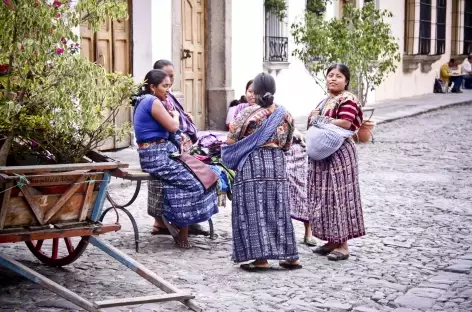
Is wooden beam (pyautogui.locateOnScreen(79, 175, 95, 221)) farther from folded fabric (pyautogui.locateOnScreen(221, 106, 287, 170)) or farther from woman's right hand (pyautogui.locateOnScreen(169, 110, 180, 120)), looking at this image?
woman's right hand (pyautogui.locateOnScreen(169, 110, 180, 120))

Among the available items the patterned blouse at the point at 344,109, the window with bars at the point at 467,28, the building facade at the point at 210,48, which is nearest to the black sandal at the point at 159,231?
the patterned blouse at the point at 344,109

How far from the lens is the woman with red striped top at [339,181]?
7.31 m

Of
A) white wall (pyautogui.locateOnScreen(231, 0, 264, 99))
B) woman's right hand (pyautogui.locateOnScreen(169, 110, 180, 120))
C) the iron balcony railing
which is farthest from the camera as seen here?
the iron balcony railing

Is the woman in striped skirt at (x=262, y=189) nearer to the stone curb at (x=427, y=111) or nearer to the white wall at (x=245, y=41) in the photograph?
the white wall at (x=245, y=41)

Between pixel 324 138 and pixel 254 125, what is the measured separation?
0.68m

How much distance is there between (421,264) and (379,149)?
7994 millimetres

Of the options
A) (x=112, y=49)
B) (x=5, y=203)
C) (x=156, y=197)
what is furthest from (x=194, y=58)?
(x=5, y=203)

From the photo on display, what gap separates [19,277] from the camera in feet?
21.0

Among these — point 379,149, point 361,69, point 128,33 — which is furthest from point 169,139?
point 361,69

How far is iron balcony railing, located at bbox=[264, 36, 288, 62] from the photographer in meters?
19.2

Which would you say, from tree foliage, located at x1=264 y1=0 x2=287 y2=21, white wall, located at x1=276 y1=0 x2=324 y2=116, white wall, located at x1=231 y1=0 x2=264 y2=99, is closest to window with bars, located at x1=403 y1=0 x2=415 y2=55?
white wall, located at x1=276 y1=0 x2=324 y2=116

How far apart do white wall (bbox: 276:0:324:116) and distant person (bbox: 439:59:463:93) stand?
12588 mm

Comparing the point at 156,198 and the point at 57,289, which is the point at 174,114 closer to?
the point at 156,198

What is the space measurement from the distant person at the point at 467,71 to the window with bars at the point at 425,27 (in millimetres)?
3963
